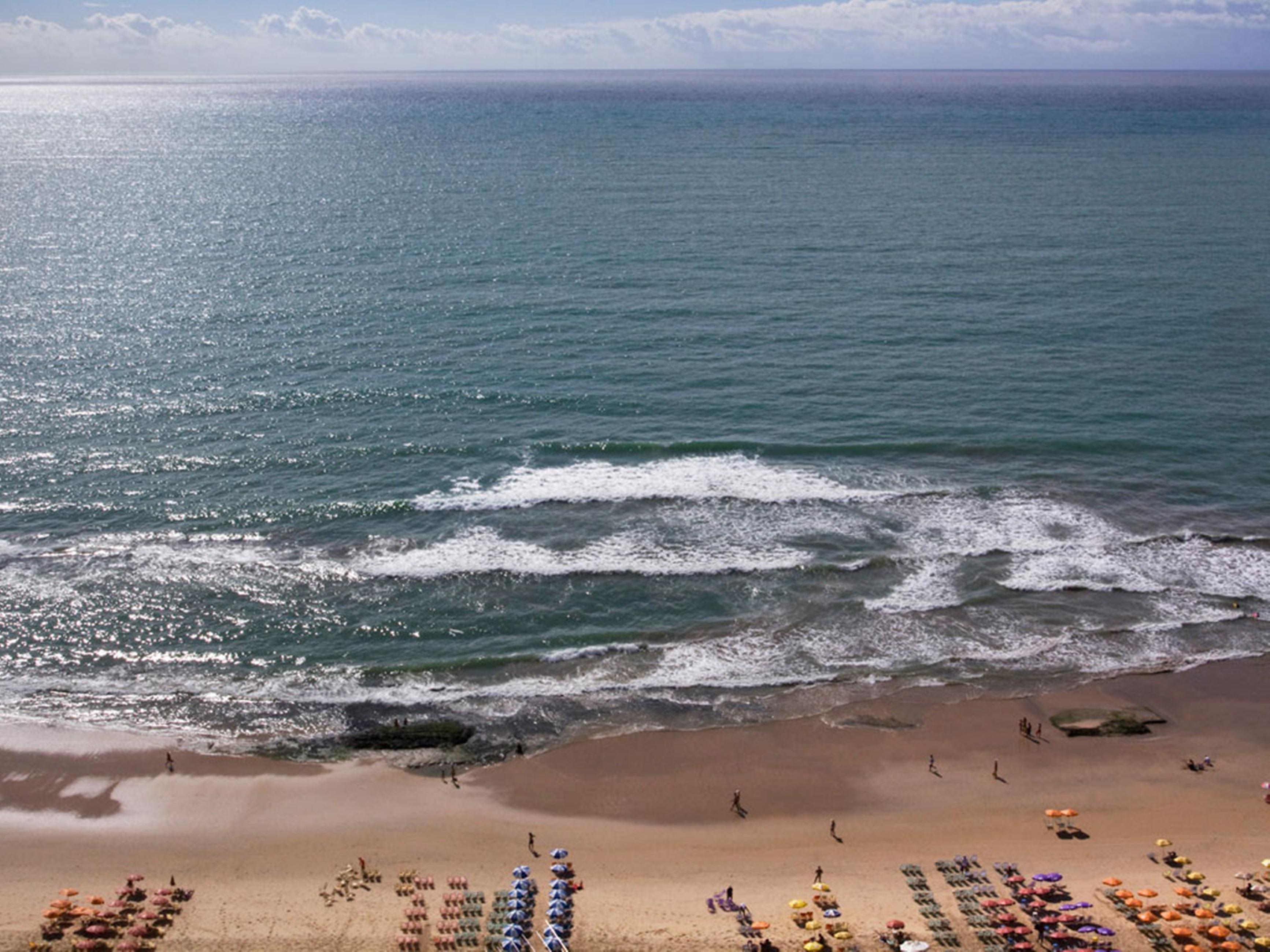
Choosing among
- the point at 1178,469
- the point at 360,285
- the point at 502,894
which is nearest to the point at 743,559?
the point at 502,894

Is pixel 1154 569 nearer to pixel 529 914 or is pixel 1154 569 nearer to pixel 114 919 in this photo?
pixel 529 914

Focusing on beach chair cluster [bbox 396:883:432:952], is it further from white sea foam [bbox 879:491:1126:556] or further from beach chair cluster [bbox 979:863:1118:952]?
white sea foam [bbox 879:491:1126:556]

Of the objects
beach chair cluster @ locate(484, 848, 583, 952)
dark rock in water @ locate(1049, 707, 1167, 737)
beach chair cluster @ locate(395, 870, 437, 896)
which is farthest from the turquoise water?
beach chair cluster @ locate(395, 870, 437, 896)

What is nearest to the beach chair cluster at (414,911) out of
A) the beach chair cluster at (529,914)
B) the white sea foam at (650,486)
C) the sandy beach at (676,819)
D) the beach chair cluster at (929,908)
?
the sandy beach at (676,819)

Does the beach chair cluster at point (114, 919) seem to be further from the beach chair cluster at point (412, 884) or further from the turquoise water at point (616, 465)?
the turquoise water at point (616, 465)

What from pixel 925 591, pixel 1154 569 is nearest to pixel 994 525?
pixel 925 591
